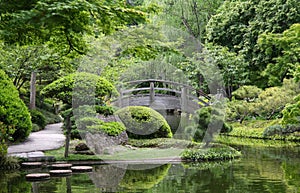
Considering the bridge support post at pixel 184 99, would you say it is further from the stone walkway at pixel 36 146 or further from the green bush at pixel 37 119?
the stone walkway at pixel 36 146

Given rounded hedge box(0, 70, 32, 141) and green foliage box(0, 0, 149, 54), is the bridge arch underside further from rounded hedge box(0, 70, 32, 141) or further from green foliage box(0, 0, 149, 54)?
green foliage box(0, 0, 149, 54)

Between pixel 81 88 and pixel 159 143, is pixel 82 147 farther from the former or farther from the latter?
pixel 159 143

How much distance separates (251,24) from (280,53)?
2375mm

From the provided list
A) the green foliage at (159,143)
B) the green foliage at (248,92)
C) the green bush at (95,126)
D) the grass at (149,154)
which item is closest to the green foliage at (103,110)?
the green bush at (95,126)

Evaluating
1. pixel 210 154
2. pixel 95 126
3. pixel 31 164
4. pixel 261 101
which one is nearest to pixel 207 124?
pixel 210 154

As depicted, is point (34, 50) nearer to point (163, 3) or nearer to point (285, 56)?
point (285, 56)

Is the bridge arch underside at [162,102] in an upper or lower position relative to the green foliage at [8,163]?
upper

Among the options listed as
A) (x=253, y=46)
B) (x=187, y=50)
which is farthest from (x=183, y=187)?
(x=187, y=50)

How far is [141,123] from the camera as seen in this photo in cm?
1515

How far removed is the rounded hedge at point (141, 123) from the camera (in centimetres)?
1511

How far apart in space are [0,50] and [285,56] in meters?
12.8

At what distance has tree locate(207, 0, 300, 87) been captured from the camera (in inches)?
815

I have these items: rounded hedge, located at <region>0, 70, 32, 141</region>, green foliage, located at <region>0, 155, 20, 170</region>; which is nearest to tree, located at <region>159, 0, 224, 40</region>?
rounded hedge, located at <region>0, 70, 32, 141</region>

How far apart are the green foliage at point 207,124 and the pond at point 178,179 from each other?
3.75 feet
